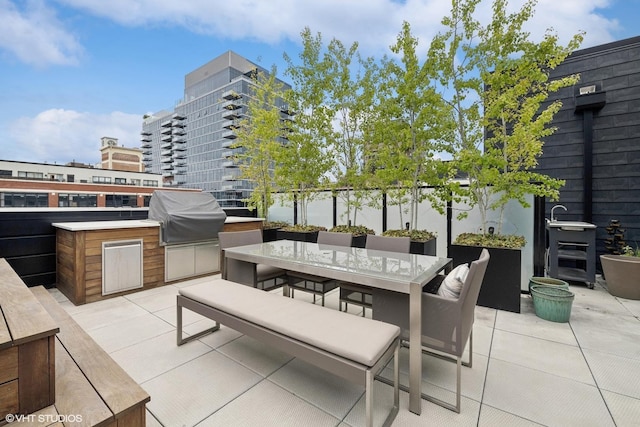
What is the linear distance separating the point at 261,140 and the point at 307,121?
137 centimetres

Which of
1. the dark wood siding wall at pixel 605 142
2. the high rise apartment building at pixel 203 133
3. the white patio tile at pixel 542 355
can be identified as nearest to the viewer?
the white patio tile at pixel 542 355

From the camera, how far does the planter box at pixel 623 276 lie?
3535 mm

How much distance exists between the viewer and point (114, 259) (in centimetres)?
359

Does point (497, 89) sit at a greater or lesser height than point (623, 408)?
greater

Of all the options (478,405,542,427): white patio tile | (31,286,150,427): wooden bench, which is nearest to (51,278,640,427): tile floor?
(478,405,542,427): white patio tile

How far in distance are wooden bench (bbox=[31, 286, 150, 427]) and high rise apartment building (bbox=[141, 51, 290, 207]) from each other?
149ft

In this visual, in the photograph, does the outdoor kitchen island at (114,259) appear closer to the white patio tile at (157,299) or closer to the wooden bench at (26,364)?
the white patio tile at (157,299)

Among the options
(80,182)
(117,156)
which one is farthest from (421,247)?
(117,156)

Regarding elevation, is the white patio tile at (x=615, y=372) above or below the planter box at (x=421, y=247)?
below

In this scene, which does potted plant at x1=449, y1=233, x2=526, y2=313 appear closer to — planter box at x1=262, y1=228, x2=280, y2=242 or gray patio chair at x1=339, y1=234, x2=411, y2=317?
gray patio chair at x1=339, y1=234, x2=411, y2=317

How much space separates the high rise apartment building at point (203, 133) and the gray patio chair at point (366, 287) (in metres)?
44.3

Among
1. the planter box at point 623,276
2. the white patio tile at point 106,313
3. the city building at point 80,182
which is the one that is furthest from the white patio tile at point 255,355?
the city building at point 80,182

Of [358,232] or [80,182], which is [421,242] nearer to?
[358,232]

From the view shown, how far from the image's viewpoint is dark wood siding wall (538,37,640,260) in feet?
14.3
